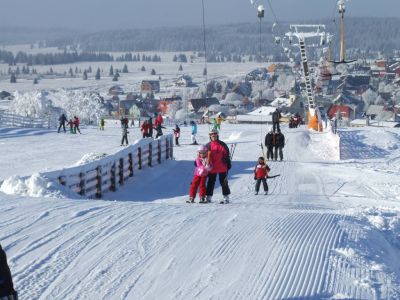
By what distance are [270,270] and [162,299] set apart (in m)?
1.41

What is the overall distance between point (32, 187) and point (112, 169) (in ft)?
14.8

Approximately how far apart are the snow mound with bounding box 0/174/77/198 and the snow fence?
1.02 feet

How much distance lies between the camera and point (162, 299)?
6.66 m

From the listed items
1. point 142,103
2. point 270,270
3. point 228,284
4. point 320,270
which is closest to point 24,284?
point 228,284

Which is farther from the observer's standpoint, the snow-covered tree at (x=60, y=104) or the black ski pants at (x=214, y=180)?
the snow-covered tree at (x=60, y=104)

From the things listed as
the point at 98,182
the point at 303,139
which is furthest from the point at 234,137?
the point at 98,182

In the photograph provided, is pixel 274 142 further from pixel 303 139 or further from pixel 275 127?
pixel 303 139

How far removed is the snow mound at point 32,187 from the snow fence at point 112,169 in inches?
12.2

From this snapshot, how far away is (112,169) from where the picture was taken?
1858 cm

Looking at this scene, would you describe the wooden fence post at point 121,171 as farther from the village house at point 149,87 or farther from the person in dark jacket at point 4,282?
the village house at point 149,87

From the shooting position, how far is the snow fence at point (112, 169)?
52.0 feet

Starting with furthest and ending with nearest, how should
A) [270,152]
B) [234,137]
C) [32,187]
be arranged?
1. [234,137]
2. [270,152]
3. [32,187]

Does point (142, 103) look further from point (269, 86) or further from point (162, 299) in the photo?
point (162, 299)

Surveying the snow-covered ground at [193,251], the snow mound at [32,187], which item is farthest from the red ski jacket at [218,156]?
the snow mound at [32,187]
